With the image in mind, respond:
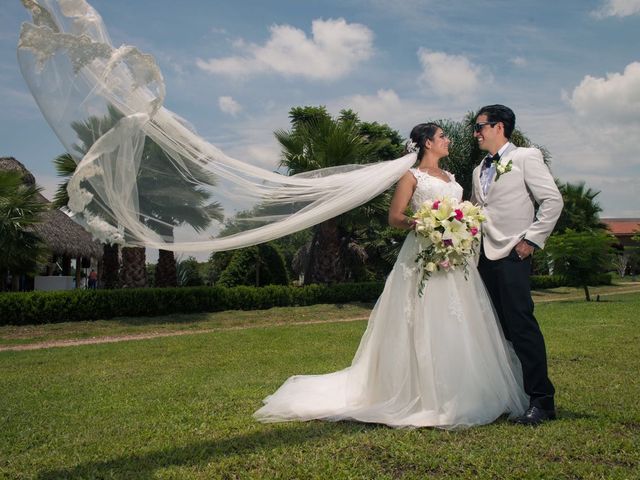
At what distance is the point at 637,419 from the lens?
510 cm

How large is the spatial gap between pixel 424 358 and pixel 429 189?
1.58 metres

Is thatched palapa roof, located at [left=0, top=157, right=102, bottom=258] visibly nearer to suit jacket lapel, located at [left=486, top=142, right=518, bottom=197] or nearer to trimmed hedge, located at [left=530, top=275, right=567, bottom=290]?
suit jacket lapel, located at [left=486, top=142, right=518, bottom=197]

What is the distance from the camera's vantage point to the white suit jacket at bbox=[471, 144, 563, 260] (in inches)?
208

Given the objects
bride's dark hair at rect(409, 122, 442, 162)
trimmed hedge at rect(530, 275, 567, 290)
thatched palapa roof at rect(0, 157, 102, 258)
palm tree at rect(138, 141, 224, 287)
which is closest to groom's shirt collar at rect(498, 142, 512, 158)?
bride's dark hair at rect(409, 122, 442, 162)

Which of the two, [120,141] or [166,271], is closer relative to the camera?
[120,141]

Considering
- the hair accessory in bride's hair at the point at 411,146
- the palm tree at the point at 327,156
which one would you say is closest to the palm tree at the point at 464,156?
the palm tree at the point at 327,156

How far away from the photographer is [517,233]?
5367 millimetres

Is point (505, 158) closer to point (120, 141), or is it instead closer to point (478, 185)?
point (478, 185)

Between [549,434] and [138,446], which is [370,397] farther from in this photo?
[138,446]

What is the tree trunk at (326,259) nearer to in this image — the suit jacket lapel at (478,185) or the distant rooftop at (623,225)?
the suit jacket lapel at (478,185)

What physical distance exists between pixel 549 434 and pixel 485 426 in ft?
1.62

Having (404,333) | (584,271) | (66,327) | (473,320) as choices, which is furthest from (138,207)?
(584,271)

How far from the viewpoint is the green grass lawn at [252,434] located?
4.07m

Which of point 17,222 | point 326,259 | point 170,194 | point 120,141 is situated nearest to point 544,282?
point 326,259
